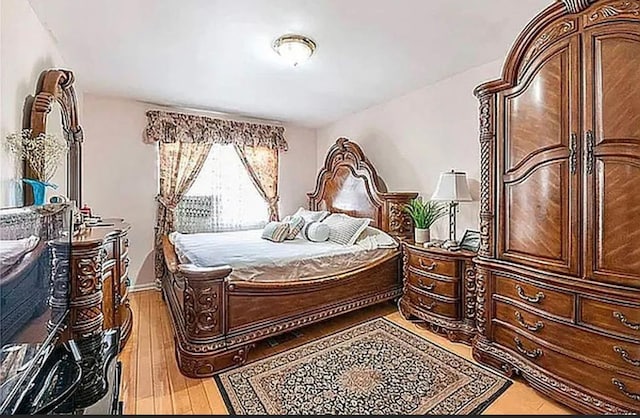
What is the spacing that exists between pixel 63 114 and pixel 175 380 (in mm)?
2271

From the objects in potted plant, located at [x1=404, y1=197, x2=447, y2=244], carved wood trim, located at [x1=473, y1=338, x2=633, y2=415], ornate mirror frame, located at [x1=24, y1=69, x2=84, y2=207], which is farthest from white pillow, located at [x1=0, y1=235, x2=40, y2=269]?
potted plant, located at [x1=404, y1=197, x2=447, y2=244]

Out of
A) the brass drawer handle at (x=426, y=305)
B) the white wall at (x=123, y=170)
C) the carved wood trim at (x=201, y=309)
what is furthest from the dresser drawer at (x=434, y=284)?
the white wall at (x=123, y=170)

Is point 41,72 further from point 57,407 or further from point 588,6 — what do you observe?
point 588,6

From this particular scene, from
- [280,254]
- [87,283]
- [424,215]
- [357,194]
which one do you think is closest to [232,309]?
[280,254]

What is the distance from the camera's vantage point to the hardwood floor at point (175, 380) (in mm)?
1896

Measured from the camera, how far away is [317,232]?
12.3ft

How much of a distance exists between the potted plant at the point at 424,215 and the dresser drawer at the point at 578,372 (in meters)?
1.27

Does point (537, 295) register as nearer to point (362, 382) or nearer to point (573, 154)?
point (573, 154)

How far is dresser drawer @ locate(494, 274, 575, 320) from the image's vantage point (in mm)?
1893

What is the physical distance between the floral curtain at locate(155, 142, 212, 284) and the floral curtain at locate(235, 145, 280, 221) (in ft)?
2.25

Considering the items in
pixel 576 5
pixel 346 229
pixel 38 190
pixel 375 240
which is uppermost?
pixel 576 5

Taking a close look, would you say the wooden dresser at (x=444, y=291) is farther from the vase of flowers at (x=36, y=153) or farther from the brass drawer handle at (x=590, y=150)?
the vase of flowers at (x=36, y=153)

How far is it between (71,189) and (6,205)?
129cm

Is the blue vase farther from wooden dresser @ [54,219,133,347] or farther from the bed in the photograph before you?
the bed
